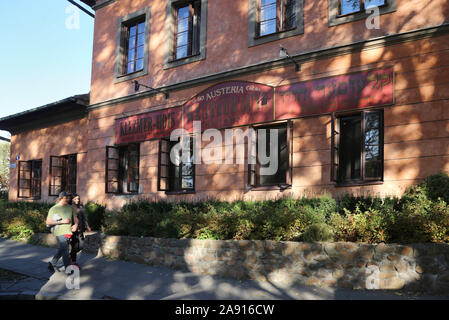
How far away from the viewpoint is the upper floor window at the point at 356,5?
10.3 m

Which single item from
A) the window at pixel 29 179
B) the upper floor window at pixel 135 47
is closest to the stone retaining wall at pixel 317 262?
the upper floor window at pixel 135 47

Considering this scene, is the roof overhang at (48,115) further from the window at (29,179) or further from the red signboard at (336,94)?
the red signboard at (336,94)

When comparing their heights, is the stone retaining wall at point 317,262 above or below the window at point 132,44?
below

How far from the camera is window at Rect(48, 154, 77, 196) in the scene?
1814 centimetres

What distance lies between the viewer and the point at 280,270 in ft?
26.7

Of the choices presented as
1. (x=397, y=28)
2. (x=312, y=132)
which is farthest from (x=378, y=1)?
(x=312, y=132)

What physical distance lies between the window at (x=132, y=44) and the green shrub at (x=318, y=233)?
950 centimetres

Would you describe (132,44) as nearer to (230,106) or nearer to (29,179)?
(230,106)

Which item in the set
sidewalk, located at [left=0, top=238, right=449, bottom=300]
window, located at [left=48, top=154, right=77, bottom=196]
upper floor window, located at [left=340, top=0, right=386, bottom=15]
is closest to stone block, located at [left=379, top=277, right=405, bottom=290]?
sidewalk, located at [left=0, top=238, right=449, bottom=300]

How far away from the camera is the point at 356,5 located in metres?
10.7

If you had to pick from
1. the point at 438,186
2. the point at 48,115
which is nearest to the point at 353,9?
the point at 438,186

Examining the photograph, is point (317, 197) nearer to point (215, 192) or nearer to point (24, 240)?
point (215, 192)

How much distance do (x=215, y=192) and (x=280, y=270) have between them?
4783 mm

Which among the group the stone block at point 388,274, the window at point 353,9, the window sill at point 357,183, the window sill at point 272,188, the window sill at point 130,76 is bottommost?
the stone block at point 388,274
